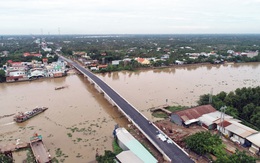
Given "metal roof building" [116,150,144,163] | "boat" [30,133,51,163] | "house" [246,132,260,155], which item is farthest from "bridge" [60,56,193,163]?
"boat" [30,133,51,163]

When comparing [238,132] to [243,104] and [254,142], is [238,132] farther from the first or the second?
[243,104]

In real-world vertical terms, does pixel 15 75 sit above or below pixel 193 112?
above

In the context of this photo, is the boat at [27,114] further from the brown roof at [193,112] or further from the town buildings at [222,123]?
the brown roof at [193,112]

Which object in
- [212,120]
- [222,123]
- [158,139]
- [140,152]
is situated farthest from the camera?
[212,120]

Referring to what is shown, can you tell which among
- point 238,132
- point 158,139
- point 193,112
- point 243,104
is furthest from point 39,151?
point 243,104

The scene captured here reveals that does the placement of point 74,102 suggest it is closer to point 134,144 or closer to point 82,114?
point 82,114

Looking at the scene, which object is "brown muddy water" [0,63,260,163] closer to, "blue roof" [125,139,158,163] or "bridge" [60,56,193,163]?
"bridge" [60,56,193,163]
